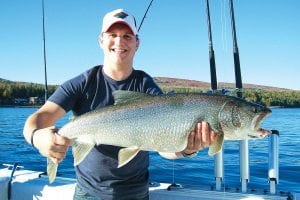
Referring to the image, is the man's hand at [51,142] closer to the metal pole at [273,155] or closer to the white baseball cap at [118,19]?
the white baseball cap at [118,19]

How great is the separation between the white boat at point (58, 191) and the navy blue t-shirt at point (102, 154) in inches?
37.1

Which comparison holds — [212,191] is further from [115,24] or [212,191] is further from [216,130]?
[115,24]

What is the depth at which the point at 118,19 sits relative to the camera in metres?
3.62

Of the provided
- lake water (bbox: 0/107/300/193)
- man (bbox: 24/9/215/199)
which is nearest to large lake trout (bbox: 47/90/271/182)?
man (bbox: 24/9/215/199)

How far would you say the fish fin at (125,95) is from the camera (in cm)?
341

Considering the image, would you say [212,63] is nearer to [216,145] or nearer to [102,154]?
[216,145]

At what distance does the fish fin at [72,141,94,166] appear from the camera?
10.9 ft

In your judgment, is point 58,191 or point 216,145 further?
point 58,191

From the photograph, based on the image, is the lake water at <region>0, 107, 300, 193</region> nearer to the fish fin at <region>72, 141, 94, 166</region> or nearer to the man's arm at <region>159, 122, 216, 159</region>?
the man's arm at <region>159, 122, 216, 159</region>

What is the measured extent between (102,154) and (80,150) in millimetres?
237

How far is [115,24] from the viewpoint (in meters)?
3.64

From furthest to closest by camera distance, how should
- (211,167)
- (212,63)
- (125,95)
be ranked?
(211,167) < (212,63) < (125,95)

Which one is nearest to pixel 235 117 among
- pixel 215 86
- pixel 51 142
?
pixel 51 142

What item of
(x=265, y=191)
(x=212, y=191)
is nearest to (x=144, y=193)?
(x=212, y=191)
